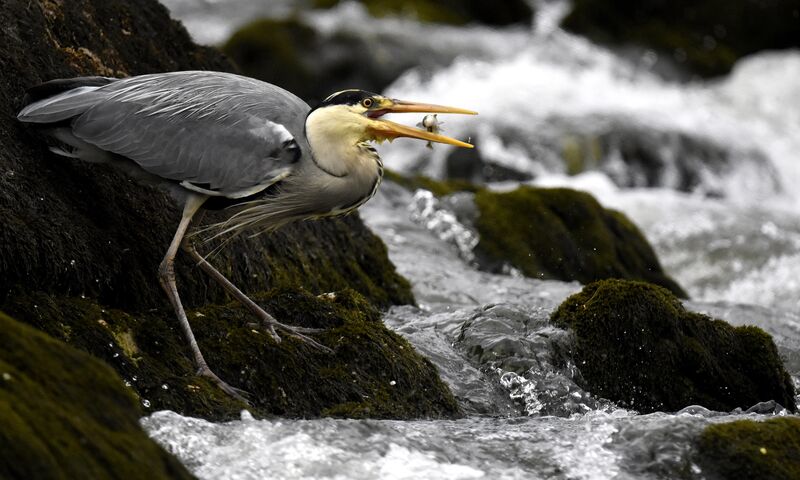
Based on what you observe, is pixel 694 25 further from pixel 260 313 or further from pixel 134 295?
pixel 134 295

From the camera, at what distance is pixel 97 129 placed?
5613 mm

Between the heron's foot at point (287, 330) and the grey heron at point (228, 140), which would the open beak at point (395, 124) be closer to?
the grey heron at point (228, 140)

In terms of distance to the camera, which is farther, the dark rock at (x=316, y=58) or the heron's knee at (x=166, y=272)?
the dark rock at (x=316, y=58)

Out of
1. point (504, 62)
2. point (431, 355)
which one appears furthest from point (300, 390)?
point (504, 62)

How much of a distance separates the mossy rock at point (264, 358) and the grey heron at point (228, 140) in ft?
0.51

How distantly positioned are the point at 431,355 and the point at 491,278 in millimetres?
3511

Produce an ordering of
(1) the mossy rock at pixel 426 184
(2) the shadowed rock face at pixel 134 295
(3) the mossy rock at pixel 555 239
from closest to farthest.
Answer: (2) the shadowed rock face at pixel 134 295 → (3) the mossy rock at pixel 555 239 → (1) the mossy rock at pixel 426 184

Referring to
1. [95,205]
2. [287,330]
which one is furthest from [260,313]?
[95,205]

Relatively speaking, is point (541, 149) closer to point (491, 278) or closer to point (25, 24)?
point (491, 278)

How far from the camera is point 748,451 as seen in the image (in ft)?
15.8

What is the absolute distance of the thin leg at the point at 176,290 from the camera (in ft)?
16.8

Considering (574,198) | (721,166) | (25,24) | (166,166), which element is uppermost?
(25,24)

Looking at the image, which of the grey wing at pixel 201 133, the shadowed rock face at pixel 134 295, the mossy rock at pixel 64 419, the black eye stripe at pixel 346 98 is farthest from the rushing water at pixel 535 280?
the black eye stripe at pixel 346 98

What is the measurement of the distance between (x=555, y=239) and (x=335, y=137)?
5566 mm
